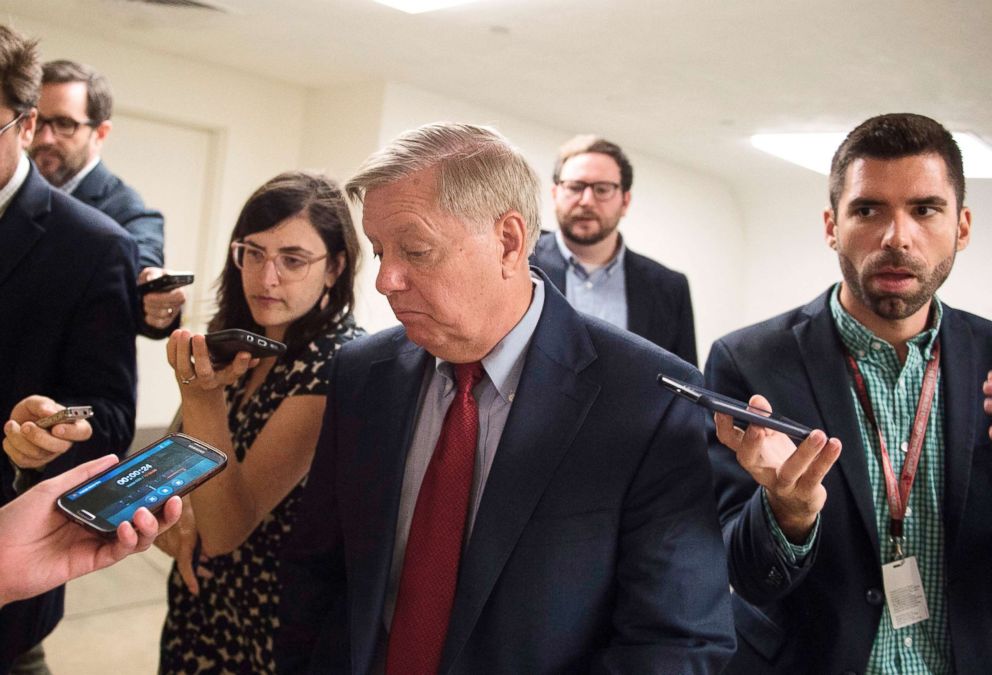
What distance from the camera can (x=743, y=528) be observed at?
1409mm

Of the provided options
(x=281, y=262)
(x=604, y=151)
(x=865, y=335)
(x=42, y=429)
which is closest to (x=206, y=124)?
(x=604, y=151)

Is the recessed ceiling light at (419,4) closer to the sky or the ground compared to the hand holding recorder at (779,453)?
closer to the sky

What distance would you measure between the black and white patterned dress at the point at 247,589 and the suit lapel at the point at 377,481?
342mm

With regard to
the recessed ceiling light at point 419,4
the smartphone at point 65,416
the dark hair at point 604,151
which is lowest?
the smartphone at point 65,416

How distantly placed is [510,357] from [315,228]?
2.39 feet

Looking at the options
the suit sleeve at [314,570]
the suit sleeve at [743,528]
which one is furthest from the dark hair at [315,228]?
the suit sleeve at [743,528]

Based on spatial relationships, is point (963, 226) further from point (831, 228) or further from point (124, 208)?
point (124, 208)

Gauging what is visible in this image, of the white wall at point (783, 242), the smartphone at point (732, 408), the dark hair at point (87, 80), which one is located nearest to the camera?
the smartphone at point (732, 408)

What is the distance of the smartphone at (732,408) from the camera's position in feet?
3.65

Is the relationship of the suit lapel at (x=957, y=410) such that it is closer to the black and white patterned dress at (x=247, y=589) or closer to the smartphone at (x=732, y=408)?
the smartphone at (x=732, y=408)

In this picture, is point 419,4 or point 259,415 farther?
point 419,4

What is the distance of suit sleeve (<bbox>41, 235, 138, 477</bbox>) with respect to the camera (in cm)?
187

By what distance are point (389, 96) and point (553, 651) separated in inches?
227

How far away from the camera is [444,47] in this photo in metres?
5.22
